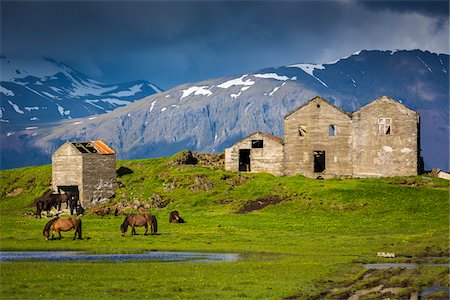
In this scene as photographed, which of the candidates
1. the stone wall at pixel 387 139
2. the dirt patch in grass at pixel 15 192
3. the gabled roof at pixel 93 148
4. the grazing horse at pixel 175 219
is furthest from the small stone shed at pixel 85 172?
the stone wall at pixel 387 139

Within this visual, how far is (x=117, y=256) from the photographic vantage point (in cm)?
5506

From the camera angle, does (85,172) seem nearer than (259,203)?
No

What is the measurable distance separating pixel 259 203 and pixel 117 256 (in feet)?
110

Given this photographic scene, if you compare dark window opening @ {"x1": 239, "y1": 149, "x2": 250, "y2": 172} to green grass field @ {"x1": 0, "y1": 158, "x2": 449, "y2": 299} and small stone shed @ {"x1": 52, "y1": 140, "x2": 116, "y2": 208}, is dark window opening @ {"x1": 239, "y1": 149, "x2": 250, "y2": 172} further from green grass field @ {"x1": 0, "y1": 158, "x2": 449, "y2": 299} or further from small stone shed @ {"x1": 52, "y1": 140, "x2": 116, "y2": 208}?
small stone shed @ {"x1": 52, "y1": 140, "x2": 116, "y2": 208}

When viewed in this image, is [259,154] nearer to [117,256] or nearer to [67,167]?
[67,167]

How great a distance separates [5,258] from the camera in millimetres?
54250

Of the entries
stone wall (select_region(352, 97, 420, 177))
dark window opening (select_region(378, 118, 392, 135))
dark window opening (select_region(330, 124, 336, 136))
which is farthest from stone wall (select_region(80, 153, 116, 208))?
dark window opening (select_region(378, 118, 392, 135))

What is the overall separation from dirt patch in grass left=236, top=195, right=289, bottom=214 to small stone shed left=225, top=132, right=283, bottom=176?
15.7m

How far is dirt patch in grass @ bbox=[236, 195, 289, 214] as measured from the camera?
85537mm

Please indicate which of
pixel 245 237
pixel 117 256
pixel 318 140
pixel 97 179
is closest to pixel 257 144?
pixel 318 140

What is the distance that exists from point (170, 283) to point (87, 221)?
120 ft

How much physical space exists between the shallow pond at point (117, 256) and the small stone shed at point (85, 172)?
39110 mm

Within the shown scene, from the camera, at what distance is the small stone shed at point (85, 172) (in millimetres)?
97188

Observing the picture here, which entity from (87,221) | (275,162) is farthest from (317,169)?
(87,221)
